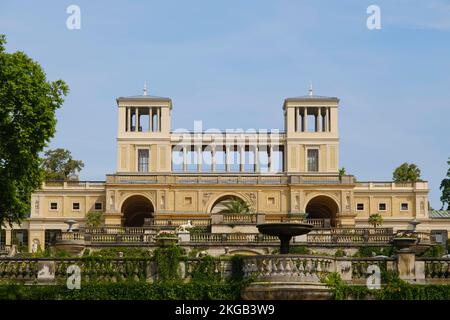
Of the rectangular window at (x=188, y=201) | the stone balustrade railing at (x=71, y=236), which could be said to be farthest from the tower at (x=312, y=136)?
the stone balustrade railing at (x=71, y=236)

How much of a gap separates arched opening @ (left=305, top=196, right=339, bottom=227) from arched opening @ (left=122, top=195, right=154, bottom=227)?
43.0 feet

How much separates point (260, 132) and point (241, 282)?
207 feet

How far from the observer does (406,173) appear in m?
86.9

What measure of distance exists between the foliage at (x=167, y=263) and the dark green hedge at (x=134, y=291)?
600 mm

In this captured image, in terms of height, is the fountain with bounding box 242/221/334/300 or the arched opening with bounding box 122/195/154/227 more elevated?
the arched opening with bounding box 122/195/154/227

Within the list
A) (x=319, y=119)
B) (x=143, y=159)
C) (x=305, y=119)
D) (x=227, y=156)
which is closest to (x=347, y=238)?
(x=305, y=119)

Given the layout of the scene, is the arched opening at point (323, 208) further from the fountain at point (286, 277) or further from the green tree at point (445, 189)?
the fountain at point (286, 277)

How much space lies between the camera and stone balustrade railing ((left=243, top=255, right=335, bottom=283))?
2117 cm

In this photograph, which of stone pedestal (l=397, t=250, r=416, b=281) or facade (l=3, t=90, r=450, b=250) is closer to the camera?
stone pedestal (l=397, t=250, r=416, b=281)

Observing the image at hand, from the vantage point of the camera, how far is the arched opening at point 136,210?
244 feet

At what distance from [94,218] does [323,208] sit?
1876 cm

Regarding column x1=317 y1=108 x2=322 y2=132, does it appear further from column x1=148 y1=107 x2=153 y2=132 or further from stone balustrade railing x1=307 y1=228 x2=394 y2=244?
stone balustrade railing x1=307 y1=228 x2=394 y2=244

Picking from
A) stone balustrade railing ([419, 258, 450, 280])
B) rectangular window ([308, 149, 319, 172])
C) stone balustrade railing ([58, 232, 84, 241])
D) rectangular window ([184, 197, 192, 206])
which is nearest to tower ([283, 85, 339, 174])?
rectangular window ([308, 149, 319, 172])
